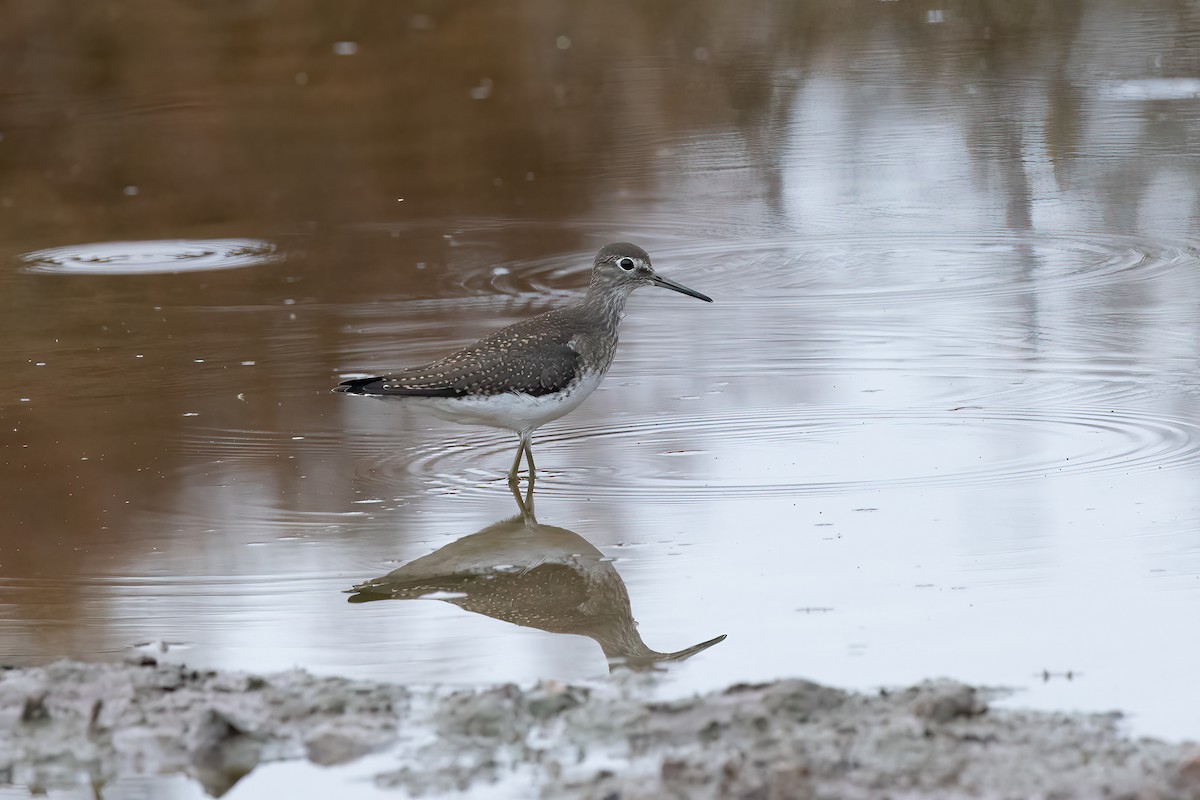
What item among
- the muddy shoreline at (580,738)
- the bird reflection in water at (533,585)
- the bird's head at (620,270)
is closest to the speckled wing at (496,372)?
the bird's head at (620,270)

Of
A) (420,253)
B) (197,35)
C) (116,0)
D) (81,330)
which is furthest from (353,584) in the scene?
(116,0)

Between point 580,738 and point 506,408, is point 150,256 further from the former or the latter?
point 580,738

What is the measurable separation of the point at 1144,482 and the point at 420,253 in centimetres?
556

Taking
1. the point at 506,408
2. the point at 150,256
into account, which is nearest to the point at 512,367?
the point at 506,408

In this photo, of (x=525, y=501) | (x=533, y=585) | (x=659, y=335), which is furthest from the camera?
(x=659, y=335)

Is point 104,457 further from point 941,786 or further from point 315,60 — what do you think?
point 315,60

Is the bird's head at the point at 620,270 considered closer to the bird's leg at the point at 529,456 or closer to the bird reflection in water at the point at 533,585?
the bird's leg at the point at 529,456

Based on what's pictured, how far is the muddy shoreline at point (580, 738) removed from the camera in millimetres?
3629

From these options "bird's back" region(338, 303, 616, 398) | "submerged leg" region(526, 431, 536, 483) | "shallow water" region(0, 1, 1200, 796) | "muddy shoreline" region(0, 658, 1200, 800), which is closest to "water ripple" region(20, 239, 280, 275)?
"shallow water" region(0, 1, 1200, 796)

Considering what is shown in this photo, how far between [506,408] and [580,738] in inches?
102

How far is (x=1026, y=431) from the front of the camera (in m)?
6.66

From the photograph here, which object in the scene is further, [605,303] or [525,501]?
[605,303]

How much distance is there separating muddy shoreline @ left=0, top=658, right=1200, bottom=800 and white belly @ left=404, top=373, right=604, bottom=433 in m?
2.13

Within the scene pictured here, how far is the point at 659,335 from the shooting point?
8633 millimetres
